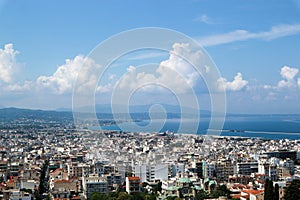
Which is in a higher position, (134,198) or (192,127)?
(192,127)

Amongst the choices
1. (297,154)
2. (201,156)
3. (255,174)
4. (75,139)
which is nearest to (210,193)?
(255,174)

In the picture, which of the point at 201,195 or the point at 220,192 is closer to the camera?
the point at 201,195

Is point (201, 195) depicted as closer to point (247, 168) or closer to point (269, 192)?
point (269, 192)

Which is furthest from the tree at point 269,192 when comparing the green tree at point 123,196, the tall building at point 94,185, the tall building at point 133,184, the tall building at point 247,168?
the tall building at point 247,168

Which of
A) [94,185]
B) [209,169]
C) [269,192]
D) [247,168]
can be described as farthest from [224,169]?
[269,192]

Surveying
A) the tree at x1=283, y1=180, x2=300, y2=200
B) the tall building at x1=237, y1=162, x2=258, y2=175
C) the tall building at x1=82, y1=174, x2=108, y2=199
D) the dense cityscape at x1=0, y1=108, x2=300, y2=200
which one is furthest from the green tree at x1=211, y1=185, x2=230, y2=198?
the tall building at x1=237, y1=162, x2=258, y2=175

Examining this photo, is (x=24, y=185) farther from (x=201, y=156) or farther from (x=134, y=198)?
(x=201, y=156)

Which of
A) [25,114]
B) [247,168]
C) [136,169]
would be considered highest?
[25,114]

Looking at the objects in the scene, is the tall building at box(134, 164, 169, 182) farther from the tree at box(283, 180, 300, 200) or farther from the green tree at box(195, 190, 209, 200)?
the tree at box(283, 180, 300, 200)
